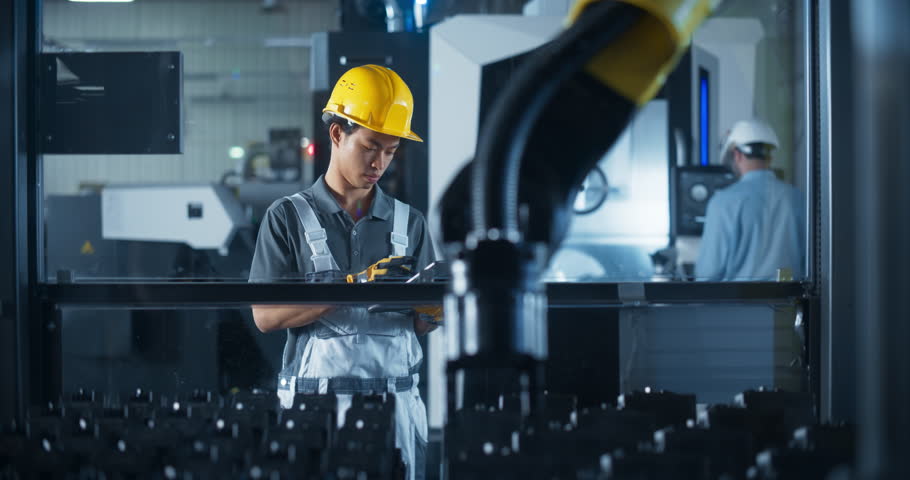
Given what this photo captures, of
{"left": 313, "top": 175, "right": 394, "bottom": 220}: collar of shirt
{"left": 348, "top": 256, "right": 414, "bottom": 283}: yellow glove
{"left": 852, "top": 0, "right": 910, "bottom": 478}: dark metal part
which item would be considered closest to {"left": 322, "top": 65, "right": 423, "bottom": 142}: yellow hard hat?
{"left": 313, "top": 175, "right": 394, "bottom": 220}: collar of shirt

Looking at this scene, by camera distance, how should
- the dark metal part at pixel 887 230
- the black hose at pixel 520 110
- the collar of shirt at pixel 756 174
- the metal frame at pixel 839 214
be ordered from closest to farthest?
the dark metal part at pixel 887 230, the black hose at pixel 520 110, the metal frame at pixel 839 214, the collar of shirt at pixel 756 174

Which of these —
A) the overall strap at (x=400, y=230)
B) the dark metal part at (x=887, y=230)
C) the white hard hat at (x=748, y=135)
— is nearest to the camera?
the dark metal part at (x=887, y=230)

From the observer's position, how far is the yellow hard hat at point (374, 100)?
2.13 metres

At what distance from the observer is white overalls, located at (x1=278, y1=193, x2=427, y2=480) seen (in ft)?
6.95

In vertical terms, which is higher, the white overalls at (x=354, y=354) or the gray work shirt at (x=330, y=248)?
the gray work shirt at (x=330, y=248)

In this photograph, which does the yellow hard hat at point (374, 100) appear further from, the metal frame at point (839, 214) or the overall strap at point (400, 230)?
the metal frame at point (839, 214)

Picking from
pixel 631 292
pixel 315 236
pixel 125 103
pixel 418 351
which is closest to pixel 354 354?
pixel 418 351

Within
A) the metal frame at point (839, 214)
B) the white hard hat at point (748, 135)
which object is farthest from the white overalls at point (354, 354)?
the white hard hat at point (748, 135)

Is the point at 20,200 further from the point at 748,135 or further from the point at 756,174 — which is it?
the point at 748,135

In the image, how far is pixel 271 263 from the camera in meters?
2.09

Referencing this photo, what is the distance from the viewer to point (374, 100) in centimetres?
213

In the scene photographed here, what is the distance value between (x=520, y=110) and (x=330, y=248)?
125 centimetres

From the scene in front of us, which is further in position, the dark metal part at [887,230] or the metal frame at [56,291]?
the metal frame at [56,291]

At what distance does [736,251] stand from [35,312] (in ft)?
5.66
